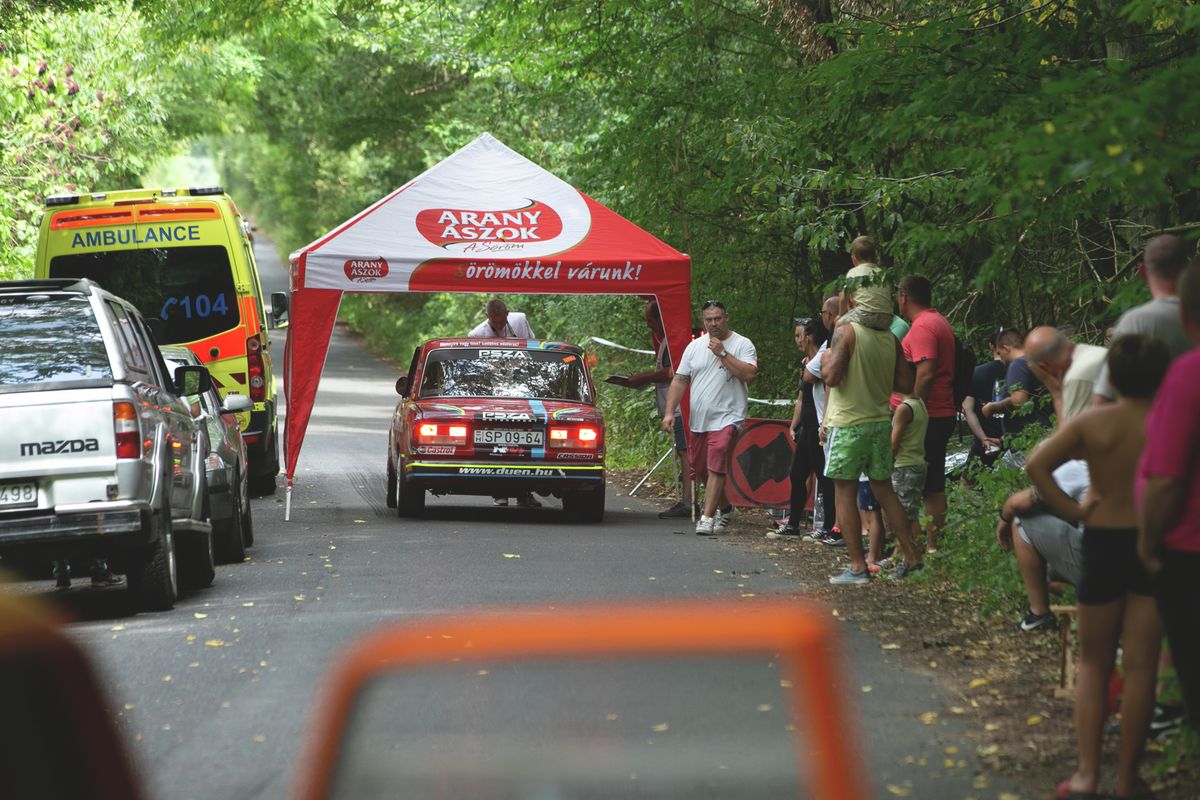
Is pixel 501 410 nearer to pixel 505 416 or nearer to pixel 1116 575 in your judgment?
pixel 505 416

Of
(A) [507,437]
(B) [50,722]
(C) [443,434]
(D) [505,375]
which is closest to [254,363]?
(D) [505,375]

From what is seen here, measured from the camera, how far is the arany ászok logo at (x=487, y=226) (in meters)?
14.9

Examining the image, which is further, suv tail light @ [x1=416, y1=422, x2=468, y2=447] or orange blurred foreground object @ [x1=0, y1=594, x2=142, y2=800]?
suv tail light @ [x1=416, y1=422, x2=468, y2=447]

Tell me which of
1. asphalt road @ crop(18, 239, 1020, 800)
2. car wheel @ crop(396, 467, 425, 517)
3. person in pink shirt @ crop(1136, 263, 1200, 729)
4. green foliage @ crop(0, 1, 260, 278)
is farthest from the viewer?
green foliage @ crop(0, 1, 260, 278)

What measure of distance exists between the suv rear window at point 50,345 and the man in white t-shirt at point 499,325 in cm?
669

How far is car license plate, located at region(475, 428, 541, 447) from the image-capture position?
13.9m

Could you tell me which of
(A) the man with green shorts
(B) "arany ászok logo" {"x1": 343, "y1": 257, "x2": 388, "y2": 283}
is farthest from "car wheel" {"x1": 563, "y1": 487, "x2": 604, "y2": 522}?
(A) the man with green shorts

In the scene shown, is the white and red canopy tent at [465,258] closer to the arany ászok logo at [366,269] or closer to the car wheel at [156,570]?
the arany ászok logo at [366,269]

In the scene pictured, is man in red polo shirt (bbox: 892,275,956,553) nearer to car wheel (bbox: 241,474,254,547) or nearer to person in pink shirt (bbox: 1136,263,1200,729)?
car wheel (bbox: 241,474,254,547)

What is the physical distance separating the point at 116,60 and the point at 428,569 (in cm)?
1915

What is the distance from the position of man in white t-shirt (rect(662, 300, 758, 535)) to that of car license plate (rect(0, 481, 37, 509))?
21.1 ft

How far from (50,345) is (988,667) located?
5.41 meters

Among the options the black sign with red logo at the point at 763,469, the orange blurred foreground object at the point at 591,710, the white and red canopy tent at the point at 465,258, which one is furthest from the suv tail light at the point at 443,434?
the orange blurred foreground object at the point at 591,710

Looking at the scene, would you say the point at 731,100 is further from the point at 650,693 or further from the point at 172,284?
the point at 650,693
